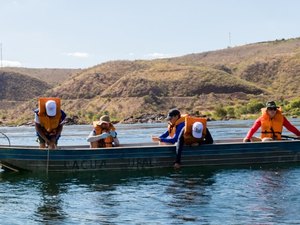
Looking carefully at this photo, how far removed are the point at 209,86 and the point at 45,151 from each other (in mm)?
121463

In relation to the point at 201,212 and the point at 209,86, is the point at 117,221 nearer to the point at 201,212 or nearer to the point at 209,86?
the point at 201,212

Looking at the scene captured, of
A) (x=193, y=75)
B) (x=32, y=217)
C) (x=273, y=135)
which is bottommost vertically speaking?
(x=32, y=217)

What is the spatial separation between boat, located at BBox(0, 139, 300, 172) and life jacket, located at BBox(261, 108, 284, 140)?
0.51 meters

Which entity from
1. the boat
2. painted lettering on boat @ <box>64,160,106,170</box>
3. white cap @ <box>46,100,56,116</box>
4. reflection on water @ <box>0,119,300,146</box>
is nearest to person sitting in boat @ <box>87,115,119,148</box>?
the boat

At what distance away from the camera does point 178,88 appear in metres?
137

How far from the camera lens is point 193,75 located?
146125mm

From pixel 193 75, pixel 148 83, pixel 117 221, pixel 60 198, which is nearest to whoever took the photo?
pixel 117 221

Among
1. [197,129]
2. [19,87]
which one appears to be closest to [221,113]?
[197,129]

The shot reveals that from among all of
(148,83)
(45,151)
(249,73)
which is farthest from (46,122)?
(249,73)

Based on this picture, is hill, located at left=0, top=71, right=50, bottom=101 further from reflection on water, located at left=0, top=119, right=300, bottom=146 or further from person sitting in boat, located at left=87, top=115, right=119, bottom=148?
person sitting in boat, located at left=87, top=115, right=119, bottom=148

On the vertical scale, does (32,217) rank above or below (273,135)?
below

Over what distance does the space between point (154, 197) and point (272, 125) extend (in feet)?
24.5

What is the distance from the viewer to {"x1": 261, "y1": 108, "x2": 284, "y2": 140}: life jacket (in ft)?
66.5

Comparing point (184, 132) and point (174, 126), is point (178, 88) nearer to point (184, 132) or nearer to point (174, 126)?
point (174, 126)
